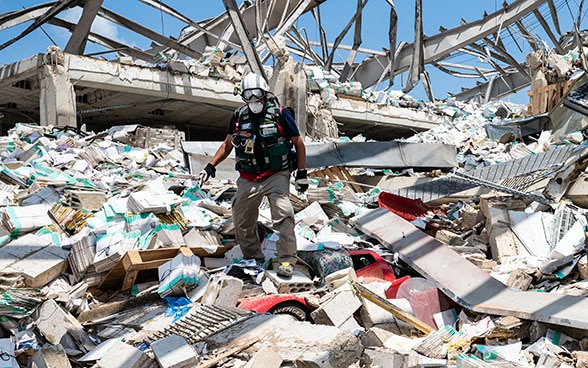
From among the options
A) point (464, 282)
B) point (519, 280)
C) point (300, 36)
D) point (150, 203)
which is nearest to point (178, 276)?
point (150, 203)

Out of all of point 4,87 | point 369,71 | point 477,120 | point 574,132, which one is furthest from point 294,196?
point 369,71

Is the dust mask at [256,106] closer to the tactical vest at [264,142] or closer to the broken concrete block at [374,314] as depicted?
the tactical vest at [264,142]

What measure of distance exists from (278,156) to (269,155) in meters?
0.07

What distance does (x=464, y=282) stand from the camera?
4285mm

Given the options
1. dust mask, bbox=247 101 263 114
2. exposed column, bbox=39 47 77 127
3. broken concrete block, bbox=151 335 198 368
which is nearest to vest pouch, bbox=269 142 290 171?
dust mask, bbox=247 101 263 114

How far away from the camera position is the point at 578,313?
3.38m

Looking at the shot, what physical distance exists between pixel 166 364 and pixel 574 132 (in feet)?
32.4

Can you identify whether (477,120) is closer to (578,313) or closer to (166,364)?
(578,313)

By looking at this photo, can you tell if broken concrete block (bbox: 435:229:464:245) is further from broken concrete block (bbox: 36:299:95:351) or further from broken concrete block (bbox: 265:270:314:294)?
broken concrete block (bbox: 36:299:95:351)

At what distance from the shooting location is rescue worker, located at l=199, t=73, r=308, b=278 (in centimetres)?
446

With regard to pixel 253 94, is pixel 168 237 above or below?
below

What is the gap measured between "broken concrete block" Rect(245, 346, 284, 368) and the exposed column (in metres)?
7.07

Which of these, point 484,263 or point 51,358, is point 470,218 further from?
point 51,358

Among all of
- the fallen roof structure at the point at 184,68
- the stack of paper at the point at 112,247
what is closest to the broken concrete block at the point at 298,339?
the stack of paper at the point at 112,247
